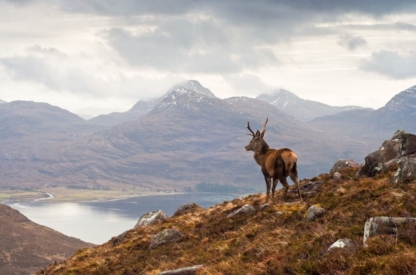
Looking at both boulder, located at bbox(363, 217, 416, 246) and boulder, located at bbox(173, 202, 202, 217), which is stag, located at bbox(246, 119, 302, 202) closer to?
boulder, located at bbox(363, 217, 416, 246)

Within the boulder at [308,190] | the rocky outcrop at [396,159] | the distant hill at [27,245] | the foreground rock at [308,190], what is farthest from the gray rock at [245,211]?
the distant hill at [27,245]

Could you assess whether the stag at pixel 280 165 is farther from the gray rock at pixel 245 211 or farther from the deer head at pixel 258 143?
the gray rock at pixel 245 211

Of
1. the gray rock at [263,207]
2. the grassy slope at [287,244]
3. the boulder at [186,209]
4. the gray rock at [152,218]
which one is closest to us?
the grassy slope at [287,244]

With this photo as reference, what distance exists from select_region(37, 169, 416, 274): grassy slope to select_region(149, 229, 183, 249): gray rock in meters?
Result: 0.65

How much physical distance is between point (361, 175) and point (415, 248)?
56.4 feet

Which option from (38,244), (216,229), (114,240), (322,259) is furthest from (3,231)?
(322,259)

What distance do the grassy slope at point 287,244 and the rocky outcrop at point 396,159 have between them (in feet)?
3.26

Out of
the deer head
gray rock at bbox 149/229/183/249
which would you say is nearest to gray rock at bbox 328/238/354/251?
gray rock at bbox 149/229/183/249

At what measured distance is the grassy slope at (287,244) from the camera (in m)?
11.6

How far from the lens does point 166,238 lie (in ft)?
80.0

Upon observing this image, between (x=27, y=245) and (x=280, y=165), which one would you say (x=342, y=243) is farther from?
(x=27, y=245)

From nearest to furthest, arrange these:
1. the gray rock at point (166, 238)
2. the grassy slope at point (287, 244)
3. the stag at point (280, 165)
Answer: the grassy slope at point (287, 244)
the gray rock at point (166, 238)
the stag at point (280, 165)

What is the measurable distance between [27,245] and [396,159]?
149778 mm

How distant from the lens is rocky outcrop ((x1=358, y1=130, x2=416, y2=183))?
70.2 ft
